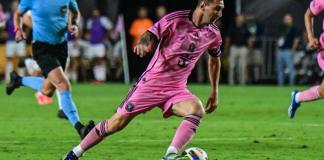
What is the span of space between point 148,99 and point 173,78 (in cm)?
34

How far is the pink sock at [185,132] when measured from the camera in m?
10.1

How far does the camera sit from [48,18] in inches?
587

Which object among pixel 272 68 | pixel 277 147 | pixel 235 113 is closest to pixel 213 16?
pixel 277 147

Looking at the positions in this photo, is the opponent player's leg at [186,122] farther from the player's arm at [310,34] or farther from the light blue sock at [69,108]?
the player's arm at [310,34]

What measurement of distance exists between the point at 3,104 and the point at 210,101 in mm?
11294

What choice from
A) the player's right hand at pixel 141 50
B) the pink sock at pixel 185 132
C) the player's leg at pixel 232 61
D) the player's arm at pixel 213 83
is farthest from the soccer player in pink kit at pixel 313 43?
the player's leg at pixel 232 61

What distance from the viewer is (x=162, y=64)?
34.2 ft

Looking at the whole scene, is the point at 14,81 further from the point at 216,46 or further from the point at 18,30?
the point at 216,46

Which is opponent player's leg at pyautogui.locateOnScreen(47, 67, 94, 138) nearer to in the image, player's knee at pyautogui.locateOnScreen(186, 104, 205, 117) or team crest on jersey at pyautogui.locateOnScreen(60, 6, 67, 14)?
team crest on jersey at pyautogui.locateOnScreen(60, 6, 67, 14)

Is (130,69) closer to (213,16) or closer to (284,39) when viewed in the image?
(284,39)

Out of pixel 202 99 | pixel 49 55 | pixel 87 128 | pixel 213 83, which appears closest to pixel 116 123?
pixel 213 83

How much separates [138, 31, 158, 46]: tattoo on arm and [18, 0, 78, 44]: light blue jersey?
16.5 feet

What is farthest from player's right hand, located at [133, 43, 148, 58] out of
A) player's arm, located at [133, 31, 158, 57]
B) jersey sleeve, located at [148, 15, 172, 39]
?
jersey sleeve, located at [148, 15, 172, 39]

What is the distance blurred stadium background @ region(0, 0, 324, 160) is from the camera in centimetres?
1260
